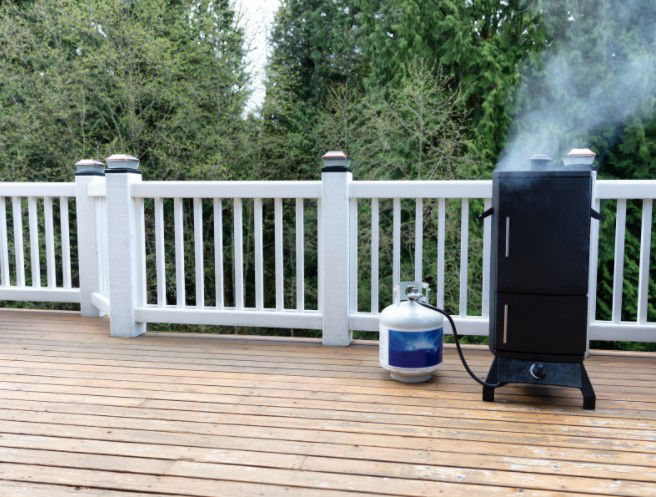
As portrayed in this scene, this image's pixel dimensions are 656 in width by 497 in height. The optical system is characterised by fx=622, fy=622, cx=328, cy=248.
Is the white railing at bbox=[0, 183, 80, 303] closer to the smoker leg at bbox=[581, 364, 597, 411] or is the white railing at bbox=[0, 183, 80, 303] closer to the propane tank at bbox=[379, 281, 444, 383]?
the propane tank at bbox=[379, 281, 444, 383]

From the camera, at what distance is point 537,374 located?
2.49 metres

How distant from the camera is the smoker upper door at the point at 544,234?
7.89 feet

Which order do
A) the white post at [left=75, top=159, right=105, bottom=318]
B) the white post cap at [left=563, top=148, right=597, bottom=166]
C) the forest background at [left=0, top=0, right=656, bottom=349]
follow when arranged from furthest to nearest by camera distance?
the forest background at [left=0, top=0, right=656, bottom=349] < the white post at [left=75, top=159, right=105, bottom=318] < the white post cap at [left=563, top=148, right=597, bottom=166]

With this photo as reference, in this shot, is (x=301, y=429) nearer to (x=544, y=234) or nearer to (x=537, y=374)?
(x=537, y=374)

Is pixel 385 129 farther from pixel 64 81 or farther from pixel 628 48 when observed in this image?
pixel 64 81

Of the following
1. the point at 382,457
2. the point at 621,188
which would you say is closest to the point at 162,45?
the point at 621,188

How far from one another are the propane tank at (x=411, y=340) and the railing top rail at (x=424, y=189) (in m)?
0.70

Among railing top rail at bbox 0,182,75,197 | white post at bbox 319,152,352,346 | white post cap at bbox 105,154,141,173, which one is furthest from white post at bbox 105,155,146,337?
white post at bbox 319,152,352,346

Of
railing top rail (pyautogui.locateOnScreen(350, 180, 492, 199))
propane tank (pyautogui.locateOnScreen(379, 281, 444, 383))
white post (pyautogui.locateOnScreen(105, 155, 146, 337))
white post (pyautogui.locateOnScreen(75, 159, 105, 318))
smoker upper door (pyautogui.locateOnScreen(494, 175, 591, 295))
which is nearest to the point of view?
smoker upper door (pyautogui.locateOnScreen(494, 175, 591, 295))

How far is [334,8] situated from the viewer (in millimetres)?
12445

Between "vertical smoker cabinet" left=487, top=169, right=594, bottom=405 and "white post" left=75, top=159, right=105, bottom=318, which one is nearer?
"vertical smoker cabinet" left=487, top=169, right=594, bottom=405

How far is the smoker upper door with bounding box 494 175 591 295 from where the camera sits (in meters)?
2.40

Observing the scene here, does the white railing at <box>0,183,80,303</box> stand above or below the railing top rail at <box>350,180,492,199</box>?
below

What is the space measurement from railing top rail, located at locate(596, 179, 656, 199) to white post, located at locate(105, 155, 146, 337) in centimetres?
252
